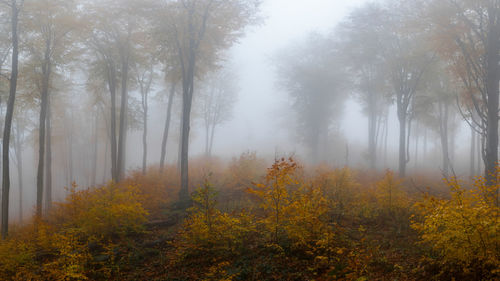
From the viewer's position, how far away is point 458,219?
13.4 ft

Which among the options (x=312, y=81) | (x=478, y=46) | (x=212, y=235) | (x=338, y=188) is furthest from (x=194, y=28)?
(x=312, y=81)

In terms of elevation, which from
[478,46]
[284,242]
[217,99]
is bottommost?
[284,242]

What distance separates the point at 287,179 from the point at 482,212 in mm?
3172

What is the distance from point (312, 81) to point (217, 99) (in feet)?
29.5

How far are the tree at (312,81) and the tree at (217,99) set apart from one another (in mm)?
5055

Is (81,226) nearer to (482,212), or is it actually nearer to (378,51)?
(482,212)

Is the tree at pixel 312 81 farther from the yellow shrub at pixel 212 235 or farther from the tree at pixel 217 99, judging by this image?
the yellow shrub at pixel 212 235

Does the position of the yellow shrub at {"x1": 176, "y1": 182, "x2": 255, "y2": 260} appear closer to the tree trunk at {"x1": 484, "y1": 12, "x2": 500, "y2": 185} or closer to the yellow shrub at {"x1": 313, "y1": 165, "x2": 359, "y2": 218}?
the yellow shrub at {"x1": 313, "y1": 165, "x2": 359, "y2": 218}

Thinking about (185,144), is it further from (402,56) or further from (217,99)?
(217,99)

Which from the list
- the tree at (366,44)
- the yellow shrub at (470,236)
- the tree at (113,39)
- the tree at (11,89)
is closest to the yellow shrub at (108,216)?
the tree at (11,89)

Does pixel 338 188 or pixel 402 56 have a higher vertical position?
pixel 402 56

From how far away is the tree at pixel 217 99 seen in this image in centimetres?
2508

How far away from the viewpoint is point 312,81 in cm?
2278

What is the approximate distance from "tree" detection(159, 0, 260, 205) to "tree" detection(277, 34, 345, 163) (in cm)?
1209
